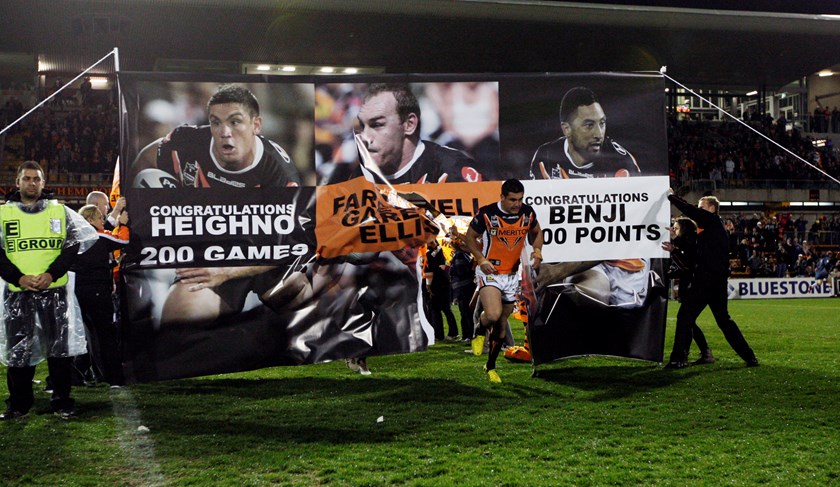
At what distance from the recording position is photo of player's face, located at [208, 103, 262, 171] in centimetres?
844

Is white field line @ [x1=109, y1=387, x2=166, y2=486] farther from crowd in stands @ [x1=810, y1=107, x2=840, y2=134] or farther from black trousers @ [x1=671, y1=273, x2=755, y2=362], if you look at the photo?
crowd in stands @ [x1=810, y1=107, x2=840, y2=134]

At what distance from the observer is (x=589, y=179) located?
30.3 ft

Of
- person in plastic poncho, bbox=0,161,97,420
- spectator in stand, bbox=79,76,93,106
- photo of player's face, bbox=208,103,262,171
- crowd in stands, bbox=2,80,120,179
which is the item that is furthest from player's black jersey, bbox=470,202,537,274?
spectator in stand, bbox=79,76,93,106

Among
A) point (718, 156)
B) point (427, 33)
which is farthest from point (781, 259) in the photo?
point (427, 33)

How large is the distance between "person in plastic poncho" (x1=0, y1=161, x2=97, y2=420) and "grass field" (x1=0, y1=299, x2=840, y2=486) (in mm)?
351

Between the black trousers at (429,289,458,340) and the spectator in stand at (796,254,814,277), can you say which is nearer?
the black trousers at (429,289,458,340)

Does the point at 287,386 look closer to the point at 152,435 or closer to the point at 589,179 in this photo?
the point at 152,435

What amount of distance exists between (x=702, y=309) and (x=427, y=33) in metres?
25.4

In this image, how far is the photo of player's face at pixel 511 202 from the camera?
335 inches

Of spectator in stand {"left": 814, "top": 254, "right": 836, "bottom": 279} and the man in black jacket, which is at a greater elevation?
the man in black jacket

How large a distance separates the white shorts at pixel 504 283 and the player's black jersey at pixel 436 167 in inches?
41.1

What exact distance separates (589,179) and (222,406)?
442 cm

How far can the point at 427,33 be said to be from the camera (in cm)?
3350

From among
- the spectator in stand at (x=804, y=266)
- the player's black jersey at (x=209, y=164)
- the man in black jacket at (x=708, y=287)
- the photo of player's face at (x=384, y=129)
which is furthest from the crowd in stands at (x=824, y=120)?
the player's black jersey at (x=209, y=164)
